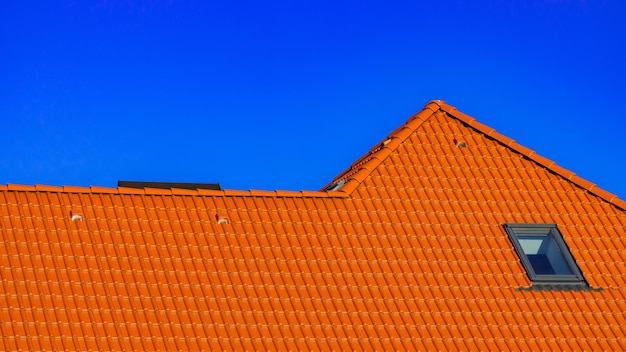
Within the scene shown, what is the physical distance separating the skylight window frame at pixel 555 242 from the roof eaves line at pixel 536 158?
5.65ft

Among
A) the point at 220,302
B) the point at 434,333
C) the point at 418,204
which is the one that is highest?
the point at 418,204

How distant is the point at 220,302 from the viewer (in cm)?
2052

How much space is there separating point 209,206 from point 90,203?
2106mm

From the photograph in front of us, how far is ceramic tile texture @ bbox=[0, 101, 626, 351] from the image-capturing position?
781 inches

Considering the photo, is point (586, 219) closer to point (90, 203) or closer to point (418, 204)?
point (418, 204)

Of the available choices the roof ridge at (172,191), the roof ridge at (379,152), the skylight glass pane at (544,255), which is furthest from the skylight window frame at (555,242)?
the roof ridge at (172,191)

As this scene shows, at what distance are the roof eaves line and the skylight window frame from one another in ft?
5.65

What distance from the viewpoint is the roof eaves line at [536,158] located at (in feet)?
83.4

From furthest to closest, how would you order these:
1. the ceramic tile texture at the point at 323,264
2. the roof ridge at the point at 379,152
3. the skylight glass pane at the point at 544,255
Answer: the roof ridge at the point at 379,152
the skylight glass pane at the point at 544,255
the ceramic tile texture at the point at 323,264

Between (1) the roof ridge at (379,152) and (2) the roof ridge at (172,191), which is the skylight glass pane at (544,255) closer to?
(1) the roof ridge at (379,152)

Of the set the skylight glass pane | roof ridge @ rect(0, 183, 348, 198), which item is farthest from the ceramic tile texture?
the skylight glass pane

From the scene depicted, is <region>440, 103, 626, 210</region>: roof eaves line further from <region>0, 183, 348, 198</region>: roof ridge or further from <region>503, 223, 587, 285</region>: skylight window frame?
<region>0, 183, 348, 198</region>: roof ridge

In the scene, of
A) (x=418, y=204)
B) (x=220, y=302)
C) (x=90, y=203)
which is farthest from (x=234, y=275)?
(x=418, y=204)

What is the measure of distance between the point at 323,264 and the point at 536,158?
240 inches
